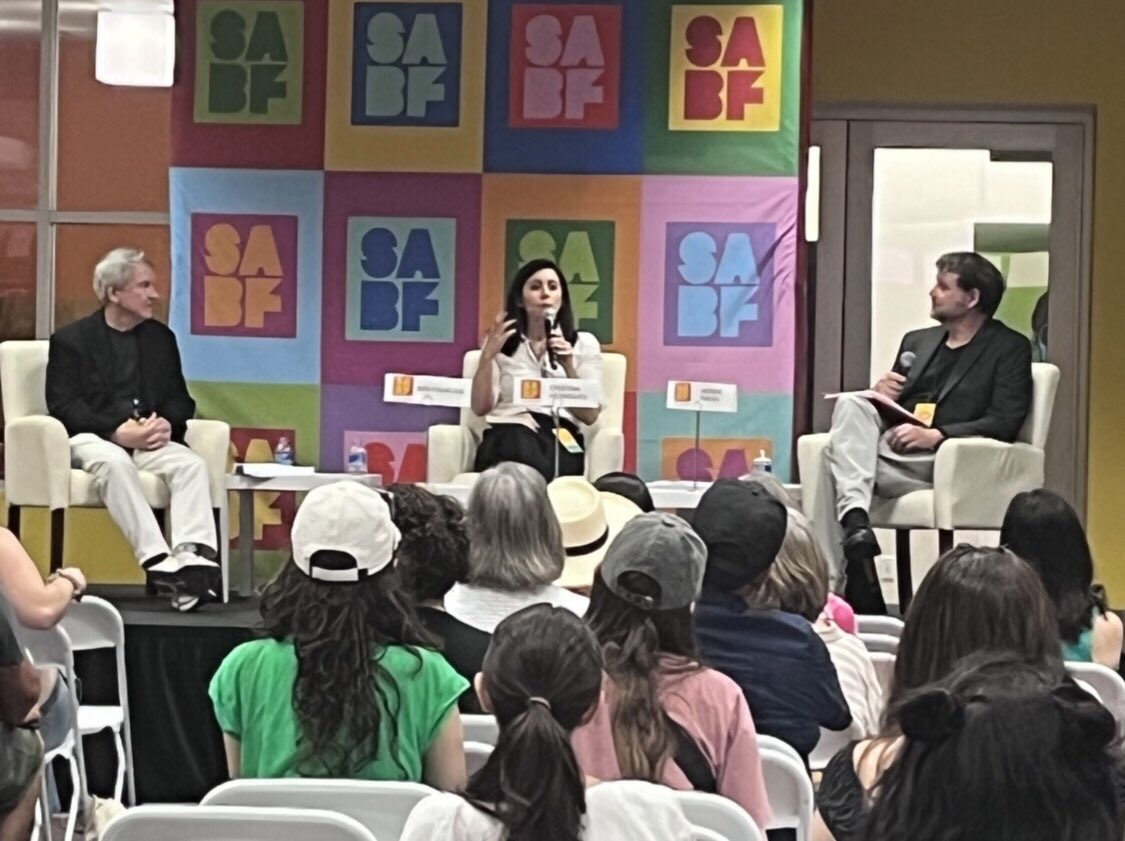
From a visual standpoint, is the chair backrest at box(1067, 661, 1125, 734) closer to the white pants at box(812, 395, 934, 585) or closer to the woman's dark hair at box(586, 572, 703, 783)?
the woman's dark hair at box(586, 572, 703, 783)

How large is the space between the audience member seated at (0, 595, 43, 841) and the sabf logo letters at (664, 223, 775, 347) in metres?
5.19

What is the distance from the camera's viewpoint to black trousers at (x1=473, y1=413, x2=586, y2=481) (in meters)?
6.34

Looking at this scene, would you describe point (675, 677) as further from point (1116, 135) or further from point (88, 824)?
point (1116, 135)

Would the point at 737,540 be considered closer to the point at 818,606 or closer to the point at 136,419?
the point at 818,606

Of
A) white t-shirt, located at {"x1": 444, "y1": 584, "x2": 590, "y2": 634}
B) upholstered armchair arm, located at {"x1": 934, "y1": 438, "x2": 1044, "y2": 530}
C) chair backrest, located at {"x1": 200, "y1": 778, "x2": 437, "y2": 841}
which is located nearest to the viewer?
chair backrest, located at {"x1": 200, "y1": 778, "x2": 437, "y2": 841}

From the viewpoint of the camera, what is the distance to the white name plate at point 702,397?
6.32 metres

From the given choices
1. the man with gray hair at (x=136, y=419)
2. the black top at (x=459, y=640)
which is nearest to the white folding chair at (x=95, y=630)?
the black top at (x=459, y=640)

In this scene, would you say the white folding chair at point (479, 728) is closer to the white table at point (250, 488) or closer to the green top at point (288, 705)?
the green top at point (288, 705)

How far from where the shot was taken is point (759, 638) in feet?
9.60

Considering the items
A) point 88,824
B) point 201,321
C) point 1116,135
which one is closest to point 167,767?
point 88,824

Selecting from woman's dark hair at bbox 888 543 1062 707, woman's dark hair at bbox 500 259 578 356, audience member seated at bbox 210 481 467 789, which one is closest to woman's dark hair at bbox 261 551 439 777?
audience member seated at bbox 210 481 467 789

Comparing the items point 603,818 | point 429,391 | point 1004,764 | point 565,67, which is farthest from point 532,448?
point 1004,764

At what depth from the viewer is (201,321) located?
283 inches

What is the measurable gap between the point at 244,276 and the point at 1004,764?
5963 millimetres
